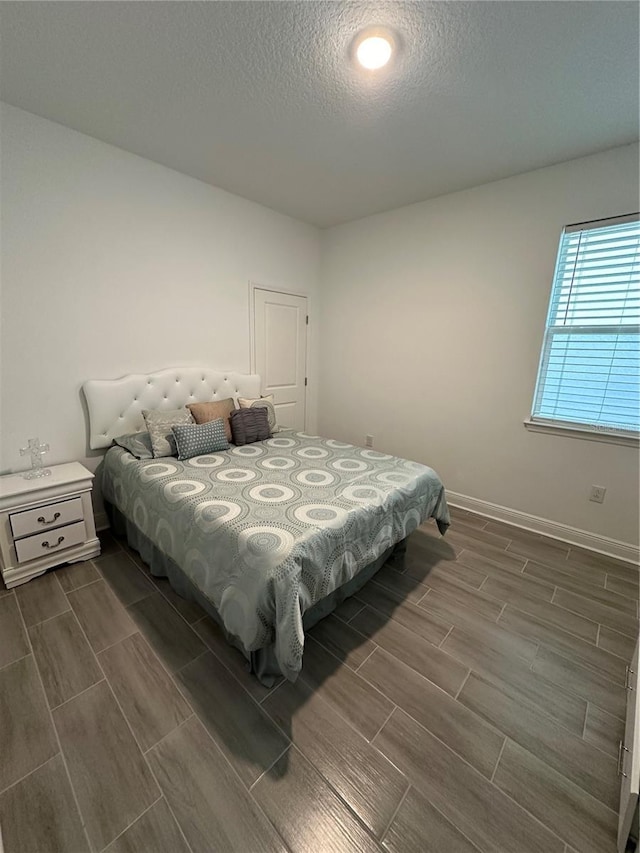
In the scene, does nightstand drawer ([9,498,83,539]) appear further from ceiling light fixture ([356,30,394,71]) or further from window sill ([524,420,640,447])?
window sill ([524,420,640,447])

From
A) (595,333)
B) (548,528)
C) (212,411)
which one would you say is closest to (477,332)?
(595,333)

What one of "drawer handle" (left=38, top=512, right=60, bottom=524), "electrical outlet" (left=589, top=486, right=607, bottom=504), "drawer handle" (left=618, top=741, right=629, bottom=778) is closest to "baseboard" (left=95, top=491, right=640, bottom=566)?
"electrical outlet" (left=589, top=486, right=607, bottom=504)

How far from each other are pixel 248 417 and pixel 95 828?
222cm

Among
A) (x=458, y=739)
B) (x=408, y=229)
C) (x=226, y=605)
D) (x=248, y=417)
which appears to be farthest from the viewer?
(x=408, y=229)

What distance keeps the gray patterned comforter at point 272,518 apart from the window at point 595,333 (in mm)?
1279

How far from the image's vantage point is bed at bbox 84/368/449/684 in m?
1.33

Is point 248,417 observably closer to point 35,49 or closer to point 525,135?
point 35,49

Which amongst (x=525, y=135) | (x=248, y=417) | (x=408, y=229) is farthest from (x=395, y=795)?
(x=408, y=229)

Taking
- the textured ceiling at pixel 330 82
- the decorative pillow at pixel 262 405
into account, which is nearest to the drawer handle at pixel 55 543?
the decorative pillow at pixel 262 405

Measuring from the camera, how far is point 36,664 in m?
1.49

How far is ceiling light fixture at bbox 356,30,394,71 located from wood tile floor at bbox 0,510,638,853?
2715 millimetres

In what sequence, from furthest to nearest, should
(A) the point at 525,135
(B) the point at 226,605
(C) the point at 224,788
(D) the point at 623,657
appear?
(A) the point at 525,135 → (D) the point at 623,657 → (B) the point at 226,605 → (C) the point at 224,788

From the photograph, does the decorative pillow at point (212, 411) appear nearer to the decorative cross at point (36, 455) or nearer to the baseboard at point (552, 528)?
the decorative cross at point (36, 455)

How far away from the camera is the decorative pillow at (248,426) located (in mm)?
2766
